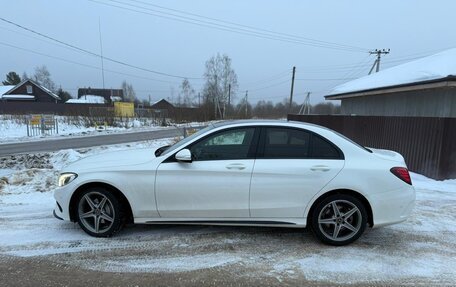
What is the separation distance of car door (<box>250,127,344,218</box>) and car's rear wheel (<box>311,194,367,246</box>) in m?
0.22

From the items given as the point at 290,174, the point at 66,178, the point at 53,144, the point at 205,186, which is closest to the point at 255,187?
the point at 290,174

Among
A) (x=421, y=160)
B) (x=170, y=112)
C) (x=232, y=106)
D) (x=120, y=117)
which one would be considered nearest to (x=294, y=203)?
(x=421, y=160)

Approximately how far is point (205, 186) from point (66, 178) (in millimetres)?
1833

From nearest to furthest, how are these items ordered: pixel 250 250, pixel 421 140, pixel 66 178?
1. pixel 250 250
2. pixel 66 178
3. pixel 421 140

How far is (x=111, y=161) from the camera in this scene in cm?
442

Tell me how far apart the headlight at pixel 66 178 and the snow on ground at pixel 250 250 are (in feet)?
2.44

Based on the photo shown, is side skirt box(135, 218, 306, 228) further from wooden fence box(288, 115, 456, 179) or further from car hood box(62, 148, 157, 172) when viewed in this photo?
wooden fence box(288, 115, 456, 179)

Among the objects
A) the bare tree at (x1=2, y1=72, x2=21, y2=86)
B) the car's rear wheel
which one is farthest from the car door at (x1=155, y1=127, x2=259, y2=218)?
the bare tree at (x1=2, y1=72, x2=21, y2=86)

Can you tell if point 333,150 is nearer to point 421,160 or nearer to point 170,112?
point 421,160

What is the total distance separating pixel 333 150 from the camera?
425 cm

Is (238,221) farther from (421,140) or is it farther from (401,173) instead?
(421,140)

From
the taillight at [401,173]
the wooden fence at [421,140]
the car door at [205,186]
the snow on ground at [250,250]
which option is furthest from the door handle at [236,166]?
the wooden fence at [421,140]

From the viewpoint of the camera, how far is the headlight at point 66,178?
428 cm

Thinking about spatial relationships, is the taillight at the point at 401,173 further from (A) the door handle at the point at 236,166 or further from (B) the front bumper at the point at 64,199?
(B) the front bumper at the point at 64,199
